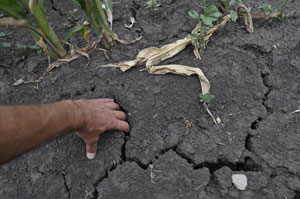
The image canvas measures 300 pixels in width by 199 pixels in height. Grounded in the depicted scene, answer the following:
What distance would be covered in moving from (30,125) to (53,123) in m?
0.11

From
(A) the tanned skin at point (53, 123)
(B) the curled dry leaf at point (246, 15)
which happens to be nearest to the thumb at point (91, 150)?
(A) the tanned skin at point (53, 123)

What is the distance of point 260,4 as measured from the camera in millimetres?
2129

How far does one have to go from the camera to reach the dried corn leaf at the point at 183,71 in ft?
5.56

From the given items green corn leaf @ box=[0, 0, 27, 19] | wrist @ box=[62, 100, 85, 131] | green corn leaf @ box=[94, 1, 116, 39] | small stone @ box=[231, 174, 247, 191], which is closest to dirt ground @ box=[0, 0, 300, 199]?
small stone @ box=[231, 174, 247, 191]

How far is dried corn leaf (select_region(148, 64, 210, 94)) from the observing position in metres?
1.69

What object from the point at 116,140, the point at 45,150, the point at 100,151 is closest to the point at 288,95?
the point at 116,140

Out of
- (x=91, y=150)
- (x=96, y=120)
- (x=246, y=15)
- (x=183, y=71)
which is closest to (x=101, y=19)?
(x=183, y=71)

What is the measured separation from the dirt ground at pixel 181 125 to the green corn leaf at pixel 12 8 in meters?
0.41

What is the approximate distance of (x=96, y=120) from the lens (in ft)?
4.83

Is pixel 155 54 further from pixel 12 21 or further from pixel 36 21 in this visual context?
pixel 12 21

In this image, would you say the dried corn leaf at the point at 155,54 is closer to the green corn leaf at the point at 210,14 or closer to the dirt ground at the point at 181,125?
the dirt ground at the point at 181,125

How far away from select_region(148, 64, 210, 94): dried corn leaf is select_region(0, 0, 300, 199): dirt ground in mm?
43

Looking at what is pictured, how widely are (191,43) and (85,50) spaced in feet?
2.60

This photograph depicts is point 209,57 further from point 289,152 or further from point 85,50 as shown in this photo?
point 85,50
